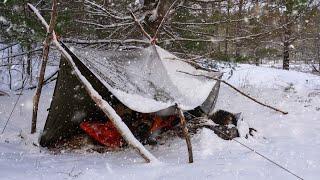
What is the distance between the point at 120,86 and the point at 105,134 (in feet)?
3.18

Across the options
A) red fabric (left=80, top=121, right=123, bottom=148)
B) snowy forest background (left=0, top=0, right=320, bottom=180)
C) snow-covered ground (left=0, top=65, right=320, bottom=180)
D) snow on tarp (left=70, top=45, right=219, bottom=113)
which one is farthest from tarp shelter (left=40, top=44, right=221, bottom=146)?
snow-covered ground (left=0, top=65, right=320, bottom=180)

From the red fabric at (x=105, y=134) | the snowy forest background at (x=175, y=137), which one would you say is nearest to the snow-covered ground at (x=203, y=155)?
the snowy forest background at (x=175, y=137)

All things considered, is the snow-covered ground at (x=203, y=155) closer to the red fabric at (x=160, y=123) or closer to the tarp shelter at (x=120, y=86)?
the red fabric at (x=160, y=123)

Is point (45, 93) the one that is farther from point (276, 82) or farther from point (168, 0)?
point (276, 82)

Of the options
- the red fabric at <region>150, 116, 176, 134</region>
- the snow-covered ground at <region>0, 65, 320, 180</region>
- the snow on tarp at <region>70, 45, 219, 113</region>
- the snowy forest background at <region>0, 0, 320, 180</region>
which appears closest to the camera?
the snow-covered ground at <region>0, 65, 320, 180</region>

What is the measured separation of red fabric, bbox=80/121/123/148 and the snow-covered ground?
1.03 ft

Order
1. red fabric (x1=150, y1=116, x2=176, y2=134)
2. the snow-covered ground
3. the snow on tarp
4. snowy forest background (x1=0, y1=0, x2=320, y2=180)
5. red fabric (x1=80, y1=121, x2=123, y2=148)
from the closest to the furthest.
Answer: the snow-covered ground, snowy forest background (x1=0, y1=0, x2=320, y2=180), the snow on tarp, red fabric (x1=80, y1=121, x2=123, y2=148), red fabric (x1=150, y1=116, x2=176, y2=134)

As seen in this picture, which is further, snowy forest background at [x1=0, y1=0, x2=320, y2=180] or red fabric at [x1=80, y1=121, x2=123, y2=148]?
red fabric at [x1=80, y1=121, x2=123, y2=148]

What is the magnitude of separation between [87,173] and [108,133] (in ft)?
6.57

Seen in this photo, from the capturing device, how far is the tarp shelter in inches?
256

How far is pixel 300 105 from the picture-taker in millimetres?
9891

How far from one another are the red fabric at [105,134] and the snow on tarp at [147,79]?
88 centimetres

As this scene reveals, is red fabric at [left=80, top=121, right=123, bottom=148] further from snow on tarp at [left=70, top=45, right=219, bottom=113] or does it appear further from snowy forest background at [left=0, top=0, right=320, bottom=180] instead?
snow on tarp at [left=70, top=45, right=219, bottom=113]

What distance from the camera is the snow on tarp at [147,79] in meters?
6.41
